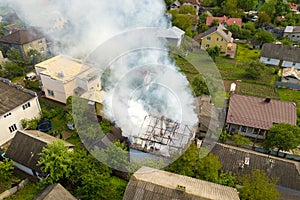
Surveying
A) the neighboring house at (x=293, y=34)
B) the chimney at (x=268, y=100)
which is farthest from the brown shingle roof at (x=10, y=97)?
the neighboring house at (x=293, y=34)

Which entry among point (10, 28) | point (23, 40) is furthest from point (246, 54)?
point (10, 28)

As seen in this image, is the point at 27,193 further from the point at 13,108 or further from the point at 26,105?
the point at 26,105

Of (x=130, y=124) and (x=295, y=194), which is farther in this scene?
(x=130, y=124)

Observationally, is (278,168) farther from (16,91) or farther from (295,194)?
(16,91)

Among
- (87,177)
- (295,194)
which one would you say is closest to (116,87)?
(87,177)

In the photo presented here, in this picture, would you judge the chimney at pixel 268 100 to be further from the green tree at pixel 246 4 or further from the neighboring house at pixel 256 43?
the green tree at pixel 246 4
